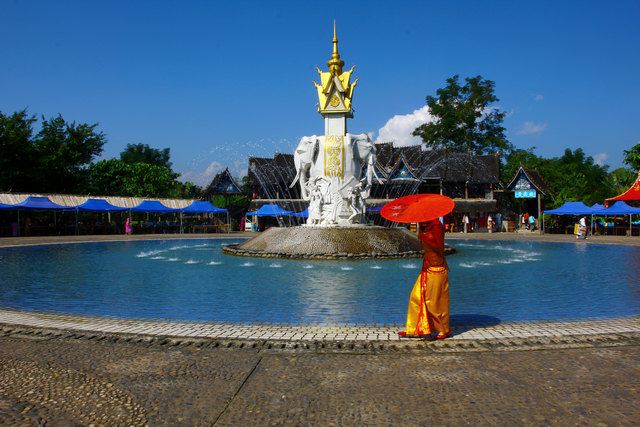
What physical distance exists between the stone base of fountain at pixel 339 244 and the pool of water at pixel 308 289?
83 cm

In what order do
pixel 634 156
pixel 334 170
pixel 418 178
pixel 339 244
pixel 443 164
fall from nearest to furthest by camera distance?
pixel 339 244, pixel 334 170, pixel 634 156, pixel 418 178, pixel 443 164

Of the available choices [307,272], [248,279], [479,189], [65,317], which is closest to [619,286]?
[307,272]

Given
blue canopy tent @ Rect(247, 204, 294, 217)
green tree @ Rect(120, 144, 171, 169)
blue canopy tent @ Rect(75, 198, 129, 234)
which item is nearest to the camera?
blue canopy tent @ Rect(75, 198, 129, 234)

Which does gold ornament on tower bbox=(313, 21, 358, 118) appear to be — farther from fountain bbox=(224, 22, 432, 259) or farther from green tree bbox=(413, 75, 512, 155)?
green tree bbox=(413, 75, 512, 155)

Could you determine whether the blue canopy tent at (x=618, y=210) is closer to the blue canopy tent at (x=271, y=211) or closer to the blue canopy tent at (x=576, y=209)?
the blue canopy tent at (x=576, y=209)

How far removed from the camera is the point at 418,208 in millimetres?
7383

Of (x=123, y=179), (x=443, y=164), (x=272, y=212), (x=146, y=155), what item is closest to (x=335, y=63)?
(x=272, y=212)

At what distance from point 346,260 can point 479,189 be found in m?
39.8

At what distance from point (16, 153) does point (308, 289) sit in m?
41.9

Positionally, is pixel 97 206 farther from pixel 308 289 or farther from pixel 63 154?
pixel 308 289

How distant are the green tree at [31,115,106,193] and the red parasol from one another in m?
46.7

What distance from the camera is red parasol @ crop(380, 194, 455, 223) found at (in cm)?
715

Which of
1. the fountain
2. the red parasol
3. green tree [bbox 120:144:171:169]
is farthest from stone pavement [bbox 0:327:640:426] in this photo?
green tree [bbox 120:144:171:169]

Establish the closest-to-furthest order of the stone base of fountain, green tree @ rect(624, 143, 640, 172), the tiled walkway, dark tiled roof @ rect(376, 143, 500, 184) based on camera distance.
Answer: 1. the tiled walkway
2. the stone base of fountain
3. green tree @ rect(624, 143, 640, 172)
4. dark tiled roof @ rect(376, 143, 500, 184)
